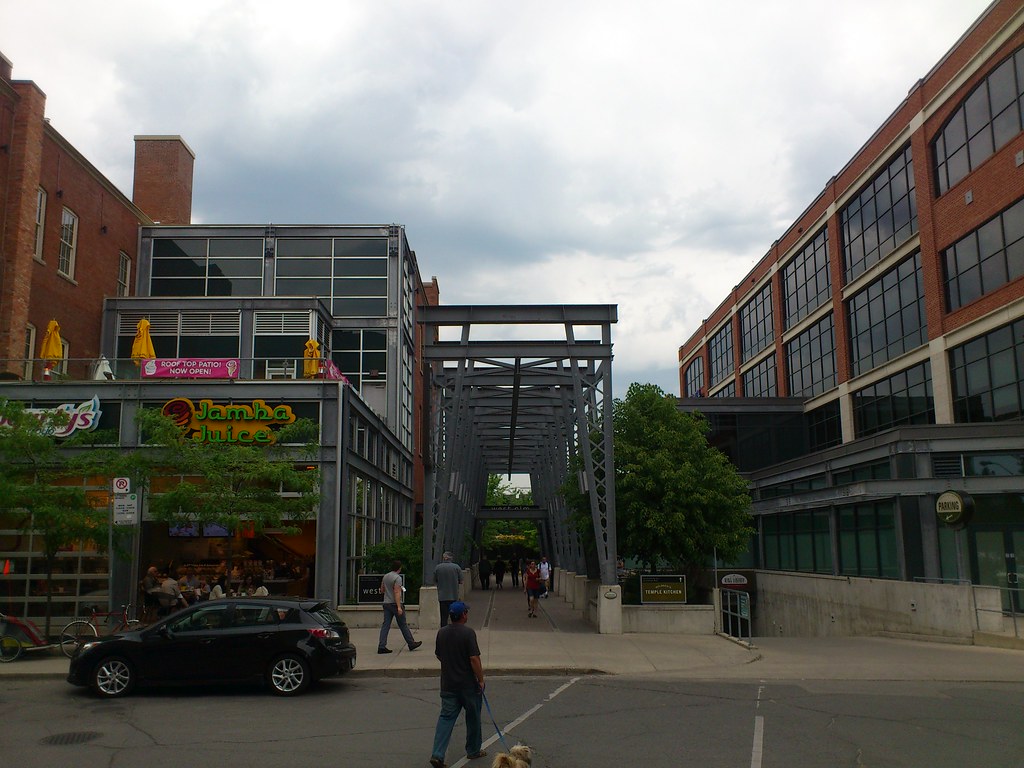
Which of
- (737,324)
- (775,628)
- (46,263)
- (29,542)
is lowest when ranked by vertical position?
(775,628)

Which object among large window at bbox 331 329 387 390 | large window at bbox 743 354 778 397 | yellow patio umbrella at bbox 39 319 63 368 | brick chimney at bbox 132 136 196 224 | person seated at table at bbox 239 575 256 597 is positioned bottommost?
person seated at table at bbox 239 575 256 597

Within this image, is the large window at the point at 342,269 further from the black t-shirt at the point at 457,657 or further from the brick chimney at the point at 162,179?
the black t-shirt at the point at 457,657

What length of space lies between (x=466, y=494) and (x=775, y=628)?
14.0m

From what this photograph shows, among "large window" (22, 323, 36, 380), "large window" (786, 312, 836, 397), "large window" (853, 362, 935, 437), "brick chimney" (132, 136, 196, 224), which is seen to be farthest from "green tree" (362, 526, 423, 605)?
"large window" (786, 312, 836, 397)

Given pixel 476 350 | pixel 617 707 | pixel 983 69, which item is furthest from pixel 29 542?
pixel 983 69

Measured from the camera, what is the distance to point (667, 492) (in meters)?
23.9

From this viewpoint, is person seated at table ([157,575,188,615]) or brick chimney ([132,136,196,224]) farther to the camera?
brick chimney ([132,136,196,224])

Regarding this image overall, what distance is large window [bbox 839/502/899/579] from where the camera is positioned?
90.8 ft

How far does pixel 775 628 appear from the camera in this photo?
36406 millimetres

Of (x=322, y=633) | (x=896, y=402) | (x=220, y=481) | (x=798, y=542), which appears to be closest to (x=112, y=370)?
(x=220, y=481)

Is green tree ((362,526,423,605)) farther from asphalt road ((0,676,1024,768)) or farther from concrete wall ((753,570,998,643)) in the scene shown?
concrete wall ((753,570,998,643))

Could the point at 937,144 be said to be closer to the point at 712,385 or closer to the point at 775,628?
the point at 775,628

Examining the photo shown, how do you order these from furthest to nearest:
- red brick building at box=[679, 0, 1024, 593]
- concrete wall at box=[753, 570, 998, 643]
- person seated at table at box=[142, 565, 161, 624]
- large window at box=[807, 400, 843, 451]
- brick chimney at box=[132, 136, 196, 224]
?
brick chimney at box=[132, 136, 196, 224]
large window at box=[807, 400, 843, 451]
red brick building at box=[679, 0, 1024, 593]
concrete wall at box=[753, 570, 998, 643]
person seated at table at box=[142, 565, 161, 624]

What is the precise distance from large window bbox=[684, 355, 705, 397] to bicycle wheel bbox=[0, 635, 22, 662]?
2159 inches
